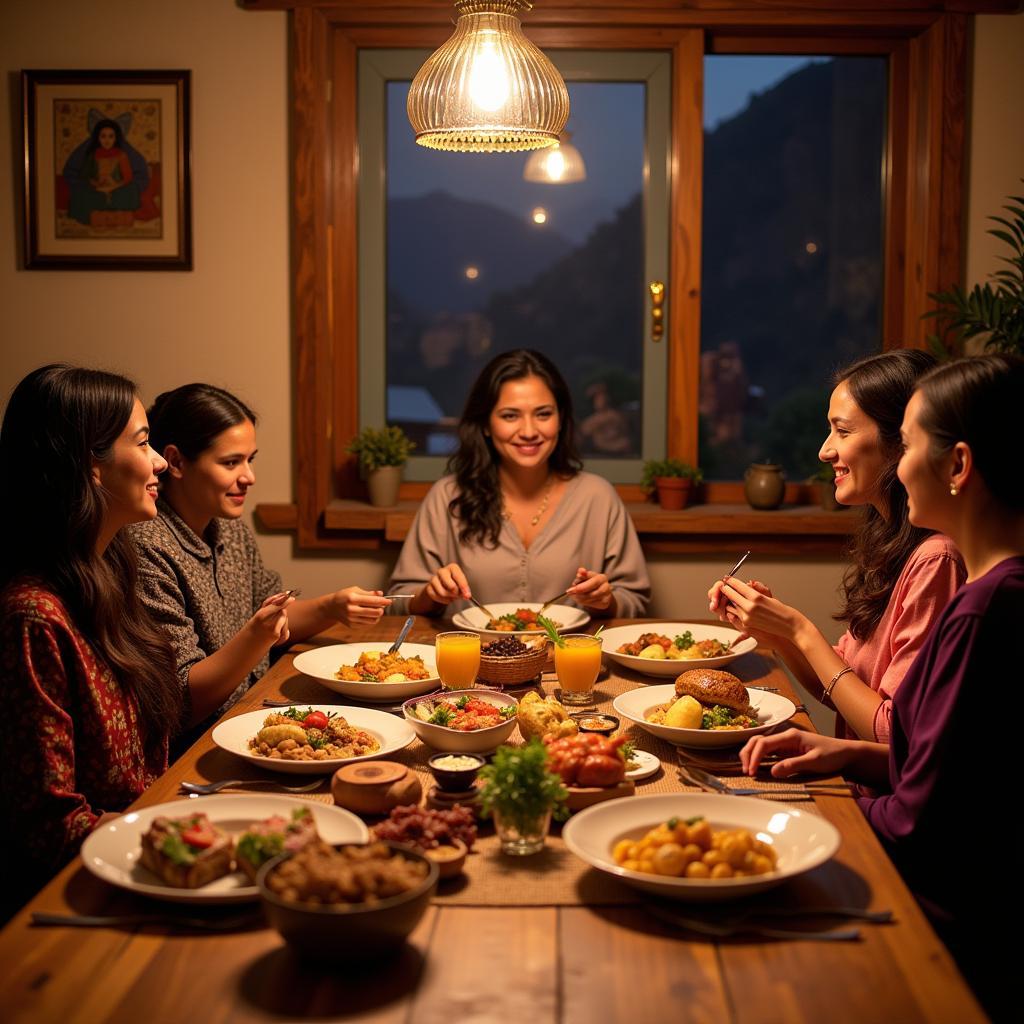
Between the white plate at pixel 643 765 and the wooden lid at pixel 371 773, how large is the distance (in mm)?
339

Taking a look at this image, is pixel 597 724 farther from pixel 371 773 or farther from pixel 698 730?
pixel 371 773

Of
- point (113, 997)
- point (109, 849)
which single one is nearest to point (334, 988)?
point (113, 997)

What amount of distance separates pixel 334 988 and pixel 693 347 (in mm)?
3014

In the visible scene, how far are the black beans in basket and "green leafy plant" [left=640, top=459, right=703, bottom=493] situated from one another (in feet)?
5.42

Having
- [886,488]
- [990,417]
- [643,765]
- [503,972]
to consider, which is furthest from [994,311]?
[503,972]

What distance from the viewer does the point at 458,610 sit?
3260 millimetres

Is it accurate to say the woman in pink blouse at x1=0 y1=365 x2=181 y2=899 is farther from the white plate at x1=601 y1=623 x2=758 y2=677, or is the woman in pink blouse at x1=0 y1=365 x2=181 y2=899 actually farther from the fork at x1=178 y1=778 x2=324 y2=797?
the white plate at x1=601 y1=623 x2=758 y2=677

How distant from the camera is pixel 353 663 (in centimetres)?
241

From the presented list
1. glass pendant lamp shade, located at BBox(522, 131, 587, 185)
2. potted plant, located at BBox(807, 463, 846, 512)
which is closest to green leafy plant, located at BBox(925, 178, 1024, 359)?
Result: potted plant, located at BBox(807, 463, 846, 512)

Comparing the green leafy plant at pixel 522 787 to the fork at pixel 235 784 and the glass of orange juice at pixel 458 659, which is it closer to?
the fork at pixel 235 784

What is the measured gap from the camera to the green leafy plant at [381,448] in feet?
12.5

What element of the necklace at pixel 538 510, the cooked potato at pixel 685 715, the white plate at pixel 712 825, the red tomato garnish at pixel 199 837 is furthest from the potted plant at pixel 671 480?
the red tomato garnish at pixel 199 837

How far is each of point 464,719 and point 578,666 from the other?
35cm

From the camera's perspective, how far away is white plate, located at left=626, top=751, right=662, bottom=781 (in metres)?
1.74
